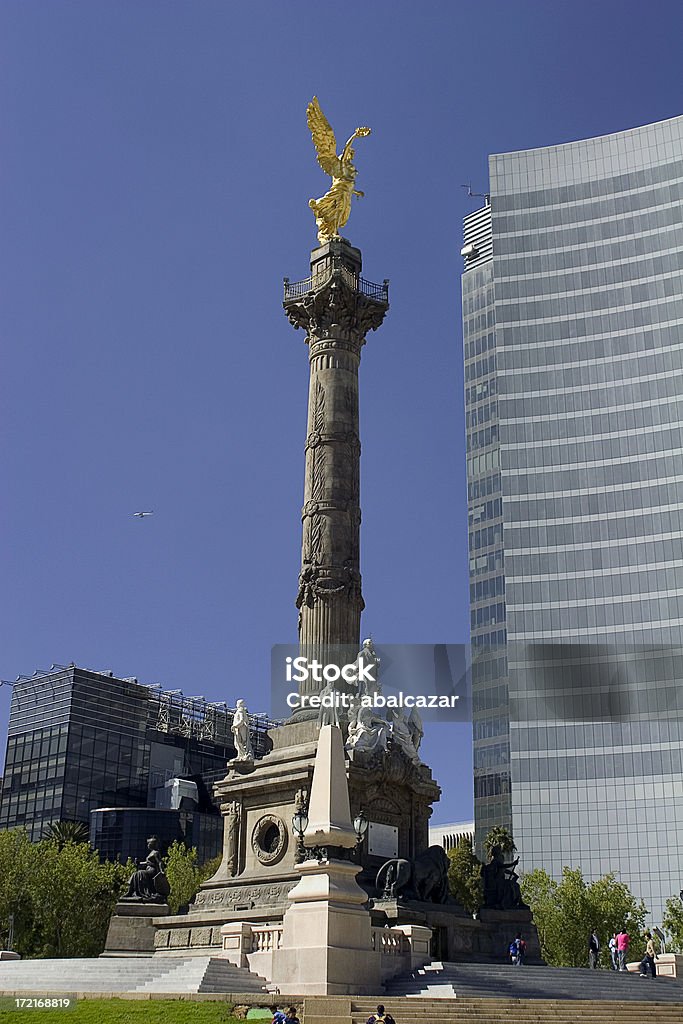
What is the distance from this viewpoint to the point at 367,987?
80.6 ft

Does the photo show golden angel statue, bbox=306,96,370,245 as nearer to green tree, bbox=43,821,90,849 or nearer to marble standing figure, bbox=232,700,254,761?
marble standing figure, bbox=232,700,254,761

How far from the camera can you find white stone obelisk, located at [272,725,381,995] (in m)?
24.1

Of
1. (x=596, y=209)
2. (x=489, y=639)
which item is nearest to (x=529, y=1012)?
(x=489, y=639)

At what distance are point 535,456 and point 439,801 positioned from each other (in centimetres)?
6079

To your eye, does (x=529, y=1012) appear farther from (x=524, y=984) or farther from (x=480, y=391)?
(x=480, y=391)

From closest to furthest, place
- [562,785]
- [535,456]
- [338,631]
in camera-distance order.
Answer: [338,631] < [562,785] < [535,456]

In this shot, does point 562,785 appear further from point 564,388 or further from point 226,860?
point 226,860

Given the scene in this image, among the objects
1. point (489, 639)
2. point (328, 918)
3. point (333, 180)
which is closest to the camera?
point (328, 918)

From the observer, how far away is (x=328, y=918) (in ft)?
80.2

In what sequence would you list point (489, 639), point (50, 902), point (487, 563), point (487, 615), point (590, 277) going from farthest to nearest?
1. point (487, 563)
2. point (590, 277)
3. point (487, 615)
4. point (489, 639)
5. point (50, 902)

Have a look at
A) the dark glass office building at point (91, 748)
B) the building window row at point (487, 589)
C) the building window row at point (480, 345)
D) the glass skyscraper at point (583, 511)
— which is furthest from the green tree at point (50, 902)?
the building window row at point (480, 345)

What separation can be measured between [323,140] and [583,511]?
5152cm

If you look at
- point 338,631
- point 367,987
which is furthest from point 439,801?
point 367,987

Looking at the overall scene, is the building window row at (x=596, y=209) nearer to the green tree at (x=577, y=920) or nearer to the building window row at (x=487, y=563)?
the building window row at (x=487, y=563)
